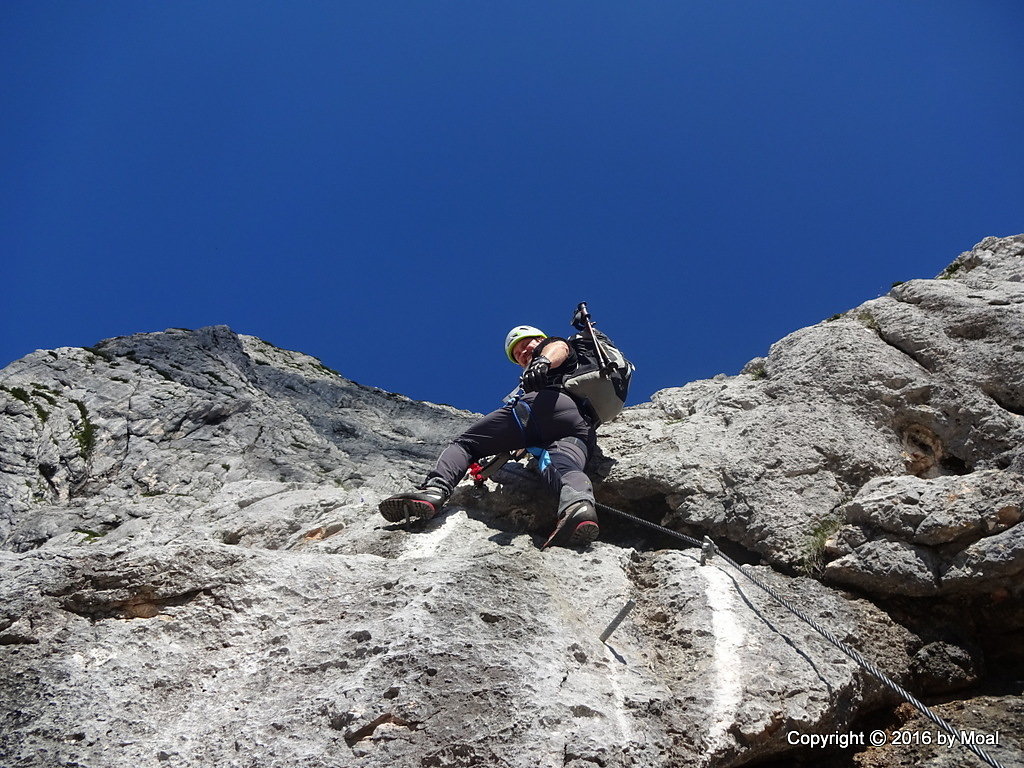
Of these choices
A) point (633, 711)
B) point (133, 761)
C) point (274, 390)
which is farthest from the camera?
point (274, 390)

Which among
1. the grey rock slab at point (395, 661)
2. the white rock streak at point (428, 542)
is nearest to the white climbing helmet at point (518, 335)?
the white rock streak at point (428, 542)

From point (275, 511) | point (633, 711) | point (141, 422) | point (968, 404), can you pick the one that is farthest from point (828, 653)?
point (141, 422)

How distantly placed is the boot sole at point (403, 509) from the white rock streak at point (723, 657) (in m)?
2.63

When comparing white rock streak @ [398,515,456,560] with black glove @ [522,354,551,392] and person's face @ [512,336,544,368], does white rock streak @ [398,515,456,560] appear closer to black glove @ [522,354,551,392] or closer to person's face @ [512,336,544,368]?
black glove @ [522,354,551,392]

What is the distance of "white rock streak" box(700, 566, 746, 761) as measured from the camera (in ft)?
14.5

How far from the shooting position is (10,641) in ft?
15.3

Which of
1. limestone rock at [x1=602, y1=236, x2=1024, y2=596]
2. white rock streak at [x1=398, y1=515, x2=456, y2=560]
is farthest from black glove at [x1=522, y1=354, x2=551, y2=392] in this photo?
white rock streak at [x1=398, y1=515, x2=456, y2=560]

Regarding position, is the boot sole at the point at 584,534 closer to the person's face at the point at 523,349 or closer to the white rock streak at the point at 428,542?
the white rock streak at the point at 428,542

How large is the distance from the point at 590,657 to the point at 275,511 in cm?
413

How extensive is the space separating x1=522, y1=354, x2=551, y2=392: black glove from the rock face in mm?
1159

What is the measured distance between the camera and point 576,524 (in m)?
6.39

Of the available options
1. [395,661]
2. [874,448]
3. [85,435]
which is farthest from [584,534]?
[85,435]

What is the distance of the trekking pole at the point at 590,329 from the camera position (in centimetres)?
821

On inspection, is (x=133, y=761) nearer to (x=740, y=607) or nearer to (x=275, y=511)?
(x=275, y=511)
